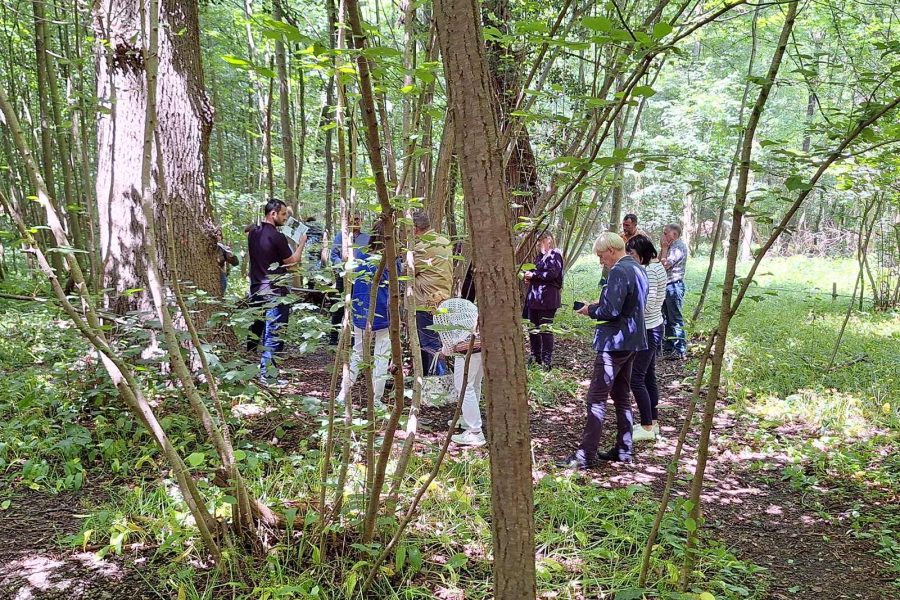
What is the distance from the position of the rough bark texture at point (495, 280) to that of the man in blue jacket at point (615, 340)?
9.33 feet

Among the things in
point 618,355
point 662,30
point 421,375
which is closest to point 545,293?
point 618,355

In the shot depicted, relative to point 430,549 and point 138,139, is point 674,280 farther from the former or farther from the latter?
point 138,139

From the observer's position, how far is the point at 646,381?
16.8 ft

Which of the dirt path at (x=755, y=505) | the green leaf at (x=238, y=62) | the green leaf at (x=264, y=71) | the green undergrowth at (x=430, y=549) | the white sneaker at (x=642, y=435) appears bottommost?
the dirt path at (x=755, y=505)

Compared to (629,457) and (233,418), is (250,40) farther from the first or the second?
(629,457)

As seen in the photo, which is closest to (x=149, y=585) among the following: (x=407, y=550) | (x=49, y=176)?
(x=407, y=550)

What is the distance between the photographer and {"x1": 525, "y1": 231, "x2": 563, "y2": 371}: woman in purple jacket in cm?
668

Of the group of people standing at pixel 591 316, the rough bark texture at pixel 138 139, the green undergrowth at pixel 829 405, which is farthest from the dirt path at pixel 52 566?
the green undergrowth at pixel 829 405

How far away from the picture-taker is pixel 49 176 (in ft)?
23.2

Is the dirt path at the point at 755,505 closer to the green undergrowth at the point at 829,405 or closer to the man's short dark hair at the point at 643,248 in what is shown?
the green undergrowth at the point at 829,405

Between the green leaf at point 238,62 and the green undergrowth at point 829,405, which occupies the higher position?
the green leaf at point 238,62

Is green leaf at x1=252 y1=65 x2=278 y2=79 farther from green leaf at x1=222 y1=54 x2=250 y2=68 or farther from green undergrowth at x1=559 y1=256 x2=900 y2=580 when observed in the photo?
green undergrowth at x1=559 y1=256 x2=900 y2=580

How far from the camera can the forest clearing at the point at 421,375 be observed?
188 centimetres

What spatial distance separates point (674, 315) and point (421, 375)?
6.18 m
